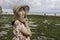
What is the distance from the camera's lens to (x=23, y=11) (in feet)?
17.3

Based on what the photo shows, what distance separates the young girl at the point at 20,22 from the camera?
5191mm

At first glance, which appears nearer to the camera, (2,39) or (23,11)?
(23,11)

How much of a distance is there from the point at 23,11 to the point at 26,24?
295 millimetres

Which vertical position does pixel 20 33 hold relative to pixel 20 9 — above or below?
below

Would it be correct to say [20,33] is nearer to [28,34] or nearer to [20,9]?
[28,34]

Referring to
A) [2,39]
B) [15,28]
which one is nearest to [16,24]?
[15,28]

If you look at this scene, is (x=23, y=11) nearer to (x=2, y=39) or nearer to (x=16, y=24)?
(x=16, y=24)

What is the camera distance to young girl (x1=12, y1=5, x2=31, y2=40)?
5.19 m

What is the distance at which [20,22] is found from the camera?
5.26m

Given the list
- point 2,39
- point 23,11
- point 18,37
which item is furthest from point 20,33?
point 2,39

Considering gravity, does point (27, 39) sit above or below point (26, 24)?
below

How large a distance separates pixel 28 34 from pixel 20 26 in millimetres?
255

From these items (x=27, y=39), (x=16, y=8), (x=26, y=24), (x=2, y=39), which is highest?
(x=16, y=8)

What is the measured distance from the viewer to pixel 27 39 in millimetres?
5258
